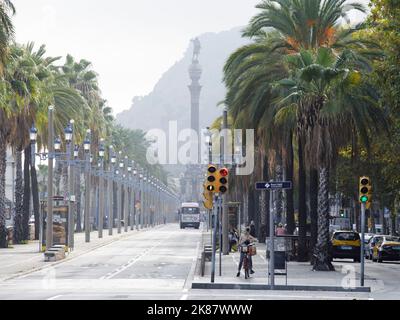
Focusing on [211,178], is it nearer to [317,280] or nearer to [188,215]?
[317,280]

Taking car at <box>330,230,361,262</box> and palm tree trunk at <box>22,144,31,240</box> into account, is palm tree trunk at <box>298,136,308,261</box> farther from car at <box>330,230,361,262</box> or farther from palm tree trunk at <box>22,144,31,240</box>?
palm tree trunk at <box>22,144,31,240</box>

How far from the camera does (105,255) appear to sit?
61.4 metres

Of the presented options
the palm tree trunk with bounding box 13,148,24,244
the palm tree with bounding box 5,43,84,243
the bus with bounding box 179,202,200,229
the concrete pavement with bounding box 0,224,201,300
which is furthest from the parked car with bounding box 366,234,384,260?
the bus with bounding box 179,202,200,229

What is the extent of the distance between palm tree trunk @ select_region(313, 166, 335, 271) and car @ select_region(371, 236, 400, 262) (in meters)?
14.3

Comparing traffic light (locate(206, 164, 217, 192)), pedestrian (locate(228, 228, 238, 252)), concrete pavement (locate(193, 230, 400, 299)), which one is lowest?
concrete pavement (locate(193, 230, 400, 299))

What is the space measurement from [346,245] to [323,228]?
13541 mm

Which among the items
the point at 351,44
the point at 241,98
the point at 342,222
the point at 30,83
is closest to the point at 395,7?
the point at 351,44

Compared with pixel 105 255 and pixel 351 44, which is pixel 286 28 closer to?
pixel 351 44

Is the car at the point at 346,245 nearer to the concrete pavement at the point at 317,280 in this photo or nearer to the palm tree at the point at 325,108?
the concrete pavement at the point at 317,280

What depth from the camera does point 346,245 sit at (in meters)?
59.8

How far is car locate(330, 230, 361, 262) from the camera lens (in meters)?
59.6

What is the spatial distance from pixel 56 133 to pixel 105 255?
68.1ft

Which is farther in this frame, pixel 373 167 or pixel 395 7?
pixel 373 167
